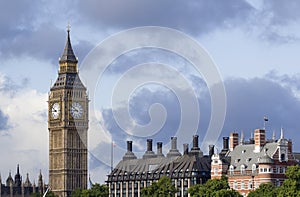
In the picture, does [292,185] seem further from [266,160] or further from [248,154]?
[248,154]

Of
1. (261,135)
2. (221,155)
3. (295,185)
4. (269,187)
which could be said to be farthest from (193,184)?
(295,185)

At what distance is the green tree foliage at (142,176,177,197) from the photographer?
179 meters

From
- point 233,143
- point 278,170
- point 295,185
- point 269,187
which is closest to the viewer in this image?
point 295,185

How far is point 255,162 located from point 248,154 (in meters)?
3.49

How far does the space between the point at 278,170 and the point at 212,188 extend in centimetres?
1452

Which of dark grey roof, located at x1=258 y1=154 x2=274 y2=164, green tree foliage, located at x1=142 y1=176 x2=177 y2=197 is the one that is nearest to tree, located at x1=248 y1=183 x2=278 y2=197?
dark grey roof, located at x1=258 y1=154 x2=274 y2=164

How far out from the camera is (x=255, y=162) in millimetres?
177250

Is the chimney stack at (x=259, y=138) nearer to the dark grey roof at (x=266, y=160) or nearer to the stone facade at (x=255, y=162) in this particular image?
the stone facade at (x=255, y=162)

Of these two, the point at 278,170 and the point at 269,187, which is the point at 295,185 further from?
the point at 278,170

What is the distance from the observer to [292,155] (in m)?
178

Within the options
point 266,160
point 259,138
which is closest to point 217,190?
point 266,160

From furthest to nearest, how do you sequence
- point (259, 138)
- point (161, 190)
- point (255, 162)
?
point (161, 190), point (259, 138), point (255, 162)

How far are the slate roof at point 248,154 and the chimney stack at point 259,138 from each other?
61 cm

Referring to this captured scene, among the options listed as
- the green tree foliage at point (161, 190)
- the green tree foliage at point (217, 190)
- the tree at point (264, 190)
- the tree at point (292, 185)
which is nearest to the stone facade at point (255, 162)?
the green tree foliage at point (161, 190)
